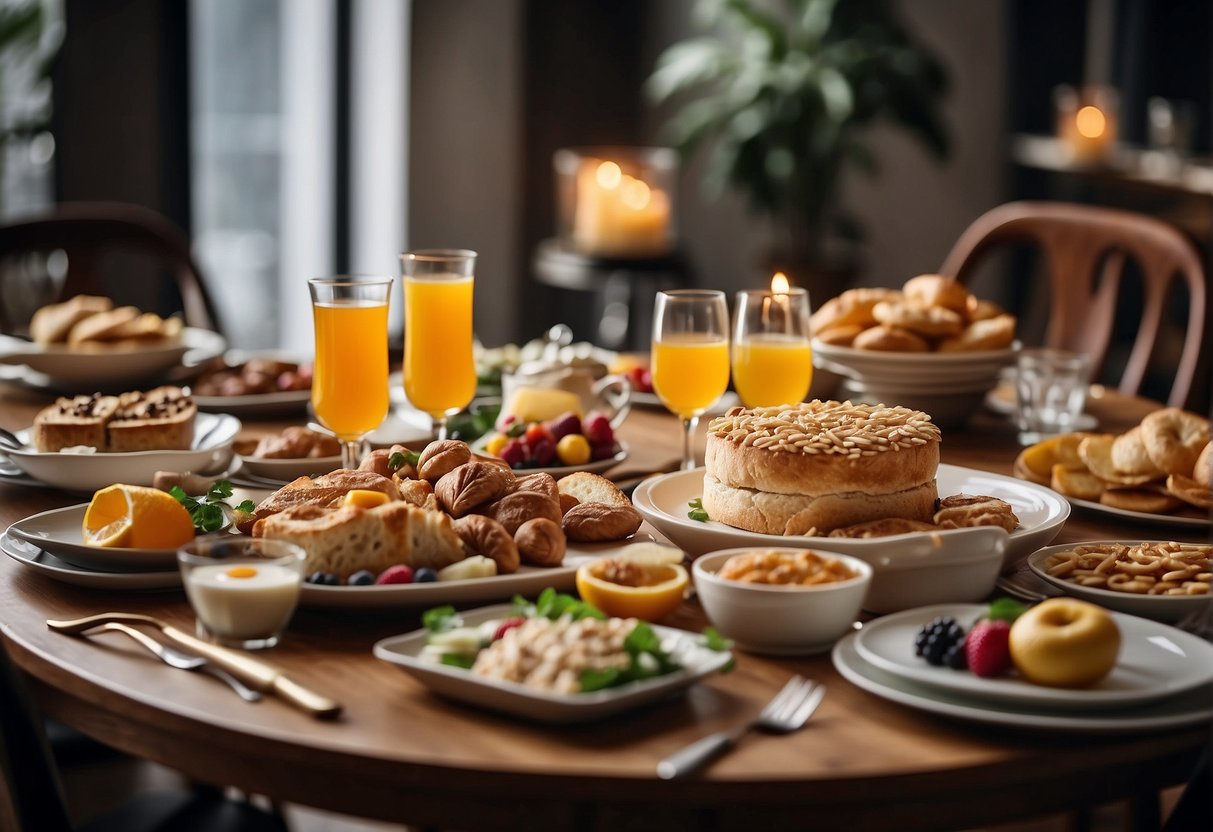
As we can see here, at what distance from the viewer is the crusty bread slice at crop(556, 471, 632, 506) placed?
1.46 m

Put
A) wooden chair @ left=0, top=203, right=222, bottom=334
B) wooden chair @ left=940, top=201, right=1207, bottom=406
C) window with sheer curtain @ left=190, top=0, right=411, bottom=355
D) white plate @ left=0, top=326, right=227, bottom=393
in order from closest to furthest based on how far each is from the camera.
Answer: white plate @ left=0, top=326, right=227, bottom=393 → wooden chair @ left=940, top=201, right=1207, bottom=406 → wooden chair @ left=0, top=203, right=222, bottom=334 → window with sheer curtain @ left=190, top=0, right=411, bottom=355

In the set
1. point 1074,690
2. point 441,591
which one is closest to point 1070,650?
point 1074,690

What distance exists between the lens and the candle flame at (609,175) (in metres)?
4.10

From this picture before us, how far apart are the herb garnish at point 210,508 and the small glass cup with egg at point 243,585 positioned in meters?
0.21

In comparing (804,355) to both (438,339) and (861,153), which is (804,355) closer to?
(438,339)

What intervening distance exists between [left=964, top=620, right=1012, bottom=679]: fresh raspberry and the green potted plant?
12.1ft

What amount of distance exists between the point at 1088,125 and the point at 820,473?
5.15 metres

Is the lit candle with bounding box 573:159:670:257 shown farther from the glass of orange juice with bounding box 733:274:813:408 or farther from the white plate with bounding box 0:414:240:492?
the white plate with bounding box 0:414:240:492

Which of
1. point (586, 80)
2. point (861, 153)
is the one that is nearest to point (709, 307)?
point (861, 153)

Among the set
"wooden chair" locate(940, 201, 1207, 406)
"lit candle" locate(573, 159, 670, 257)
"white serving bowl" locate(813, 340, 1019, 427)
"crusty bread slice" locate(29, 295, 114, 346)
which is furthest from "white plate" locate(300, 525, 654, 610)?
"lit candle" locate(573, 159, 670, 257)

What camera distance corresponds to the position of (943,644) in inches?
42.4

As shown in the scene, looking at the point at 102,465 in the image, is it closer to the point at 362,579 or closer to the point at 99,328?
the point at 362,579

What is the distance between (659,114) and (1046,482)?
15.0ft

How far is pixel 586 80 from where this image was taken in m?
5.91
